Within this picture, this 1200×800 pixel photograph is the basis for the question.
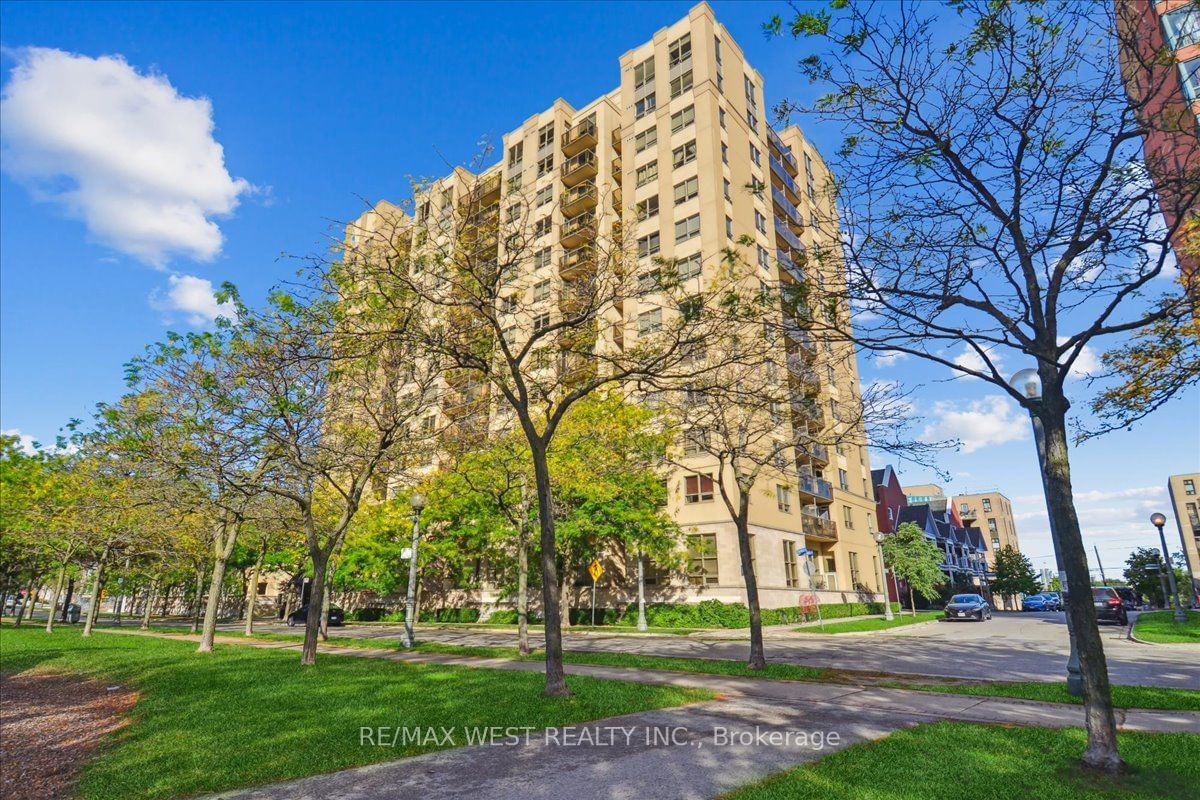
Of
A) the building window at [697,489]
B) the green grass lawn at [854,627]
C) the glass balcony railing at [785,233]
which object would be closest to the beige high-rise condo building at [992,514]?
the glass balcony railing at [785,233]

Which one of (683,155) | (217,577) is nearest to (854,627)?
(217,577)

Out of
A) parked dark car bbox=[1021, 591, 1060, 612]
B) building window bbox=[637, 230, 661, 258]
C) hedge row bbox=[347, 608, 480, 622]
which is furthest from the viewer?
parked dark car bbox=[1021, 591, 1060, 612]

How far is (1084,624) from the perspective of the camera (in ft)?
20.8

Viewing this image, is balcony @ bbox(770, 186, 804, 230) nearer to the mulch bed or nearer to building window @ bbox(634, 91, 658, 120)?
building window @ bbox(634, 91, 658, 120)

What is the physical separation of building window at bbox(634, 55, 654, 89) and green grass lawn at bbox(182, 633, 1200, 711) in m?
41.6

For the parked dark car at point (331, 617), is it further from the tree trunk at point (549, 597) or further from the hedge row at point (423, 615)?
the tree trunk at point (549, 597)

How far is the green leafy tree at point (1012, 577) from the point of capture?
2931 inches

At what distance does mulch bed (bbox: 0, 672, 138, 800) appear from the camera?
633 centimetres

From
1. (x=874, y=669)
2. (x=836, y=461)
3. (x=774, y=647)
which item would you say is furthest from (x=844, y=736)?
(x=836, y=461)

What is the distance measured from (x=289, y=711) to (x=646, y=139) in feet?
141

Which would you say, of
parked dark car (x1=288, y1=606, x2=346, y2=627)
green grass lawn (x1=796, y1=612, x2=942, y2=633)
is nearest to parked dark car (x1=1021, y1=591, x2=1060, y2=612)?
green grass lawn (x1=796, y1=612, x2=942, y2=633)

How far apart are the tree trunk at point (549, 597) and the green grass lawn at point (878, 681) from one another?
4.85 metres

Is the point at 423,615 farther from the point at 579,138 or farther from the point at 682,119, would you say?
the point at 682,119

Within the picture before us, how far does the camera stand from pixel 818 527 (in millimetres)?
42531
